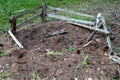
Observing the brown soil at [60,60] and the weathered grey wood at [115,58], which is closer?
the brown soil at [60,60]

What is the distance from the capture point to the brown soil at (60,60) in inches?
222

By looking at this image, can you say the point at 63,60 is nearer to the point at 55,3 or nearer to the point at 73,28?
the point at 73,28

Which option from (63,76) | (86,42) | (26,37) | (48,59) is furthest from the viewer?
(26,37)

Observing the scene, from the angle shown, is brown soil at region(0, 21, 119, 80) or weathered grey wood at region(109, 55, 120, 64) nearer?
brown soil at region(0, 21, 119, 80)

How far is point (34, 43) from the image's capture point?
6.73m

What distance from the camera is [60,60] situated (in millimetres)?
5930

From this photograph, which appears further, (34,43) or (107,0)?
(107,0)

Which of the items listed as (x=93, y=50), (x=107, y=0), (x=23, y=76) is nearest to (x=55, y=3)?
(x=107, y=0)

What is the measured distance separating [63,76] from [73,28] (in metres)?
1.79

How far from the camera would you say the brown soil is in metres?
5.63

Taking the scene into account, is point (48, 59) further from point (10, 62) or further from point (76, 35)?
point (76, 35)

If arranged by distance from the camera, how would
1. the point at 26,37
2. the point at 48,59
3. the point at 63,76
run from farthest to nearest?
1. the point at 26,37
2. the point at 48,59
3. the point at 63,76

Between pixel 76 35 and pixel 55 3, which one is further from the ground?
pixel 76 35

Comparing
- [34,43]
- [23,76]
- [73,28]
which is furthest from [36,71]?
Result: [73,28]
